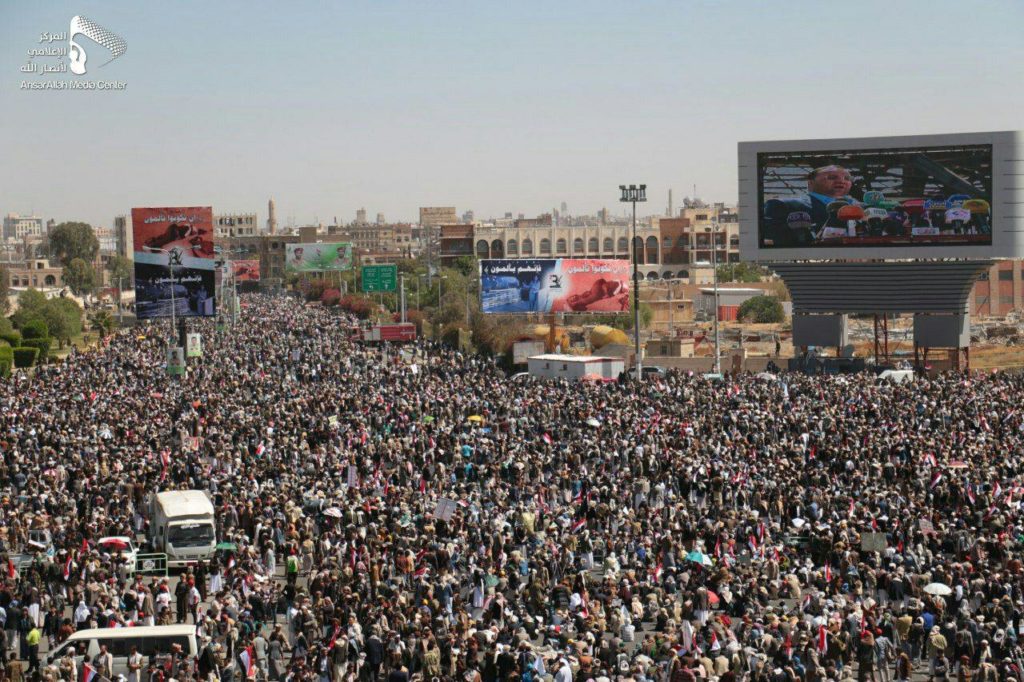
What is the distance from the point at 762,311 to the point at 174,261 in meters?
52.8

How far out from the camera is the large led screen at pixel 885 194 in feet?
168

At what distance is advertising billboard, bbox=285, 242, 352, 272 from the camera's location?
115 meters

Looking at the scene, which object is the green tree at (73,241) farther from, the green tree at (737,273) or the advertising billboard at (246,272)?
the green tree at (737,273)

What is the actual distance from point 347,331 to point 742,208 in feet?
83.9

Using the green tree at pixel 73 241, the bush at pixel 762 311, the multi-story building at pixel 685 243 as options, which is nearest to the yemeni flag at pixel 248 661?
the bush at pixel 762 311

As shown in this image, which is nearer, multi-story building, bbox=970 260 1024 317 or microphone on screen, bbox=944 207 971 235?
microphone on screen, bbox=944 207 971 235

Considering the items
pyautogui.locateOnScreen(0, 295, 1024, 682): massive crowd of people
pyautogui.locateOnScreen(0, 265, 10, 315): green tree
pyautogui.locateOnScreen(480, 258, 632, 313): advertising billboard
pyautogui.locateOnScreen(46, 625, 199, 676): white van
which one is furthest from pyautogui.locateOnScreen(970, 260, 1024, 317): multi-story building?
pyautogui.locateOnScreen(46, 625, 199, 676): white van

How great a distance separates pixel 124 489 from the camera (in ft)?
82.8

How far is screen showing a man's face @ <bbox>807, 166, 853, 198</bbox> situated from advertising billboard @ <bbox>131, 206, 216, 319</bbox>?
72.4 feet

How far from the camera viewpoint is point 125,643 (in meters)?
15.3

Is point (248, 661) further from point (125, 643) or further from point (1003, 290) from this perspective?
point (1003, 290)

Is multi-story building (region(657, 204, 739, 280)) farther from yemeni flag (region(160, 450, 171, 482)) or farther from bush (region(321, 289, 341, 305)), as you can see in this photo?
yemeni flag (region(160, 450, 171, 482))

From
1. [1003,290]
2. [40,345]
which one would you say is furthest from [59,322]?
[1003,290]

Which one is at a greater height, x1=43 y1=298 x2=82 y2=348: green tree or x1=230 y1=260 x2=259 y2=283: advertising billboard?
x1=230 y1=260 x2=259 y2=283: advertising billboard
